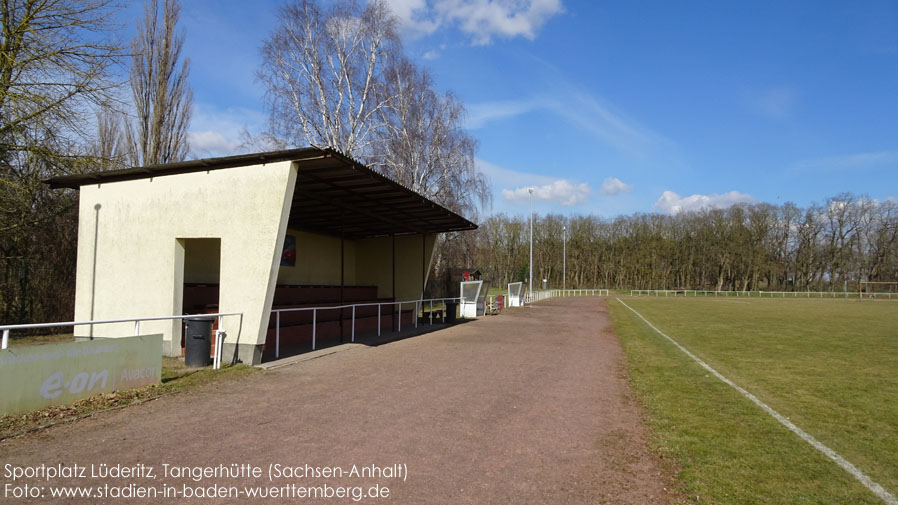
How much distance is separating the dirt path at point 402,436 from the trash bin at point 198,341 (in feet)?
4.69

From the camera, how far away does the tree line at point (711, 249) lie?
213ft

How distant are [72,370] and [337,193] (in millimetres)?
8159

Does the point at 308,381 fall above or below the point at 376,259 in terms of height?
below

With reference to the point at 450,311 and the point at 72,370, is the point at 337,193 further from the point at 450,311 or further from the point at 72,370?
the point at 450,311

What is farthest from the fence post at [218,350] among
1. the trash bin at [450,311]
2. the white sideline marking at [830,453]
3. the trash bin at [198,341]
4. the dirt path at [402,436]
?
the trash bin at [450,311]

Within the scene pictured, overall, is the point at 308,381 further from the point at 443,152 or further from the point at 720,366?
the point at 443,152

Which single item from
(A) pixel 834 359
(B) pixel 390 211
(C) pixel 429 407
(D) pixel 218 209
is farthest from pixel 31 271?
(A) pixel 834 359

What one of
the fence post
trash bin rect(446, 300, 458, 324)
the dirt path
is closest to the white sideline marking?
the dirt path

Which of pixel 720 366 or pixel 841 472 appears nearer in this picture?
pixel 841 472

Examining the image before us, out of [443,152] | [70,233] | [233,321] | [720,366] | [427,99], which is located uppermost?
[427,99]

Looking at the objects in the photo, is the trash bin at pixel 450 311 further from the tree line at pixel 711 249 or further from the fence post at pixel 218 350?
the tree line at pixel 711 249

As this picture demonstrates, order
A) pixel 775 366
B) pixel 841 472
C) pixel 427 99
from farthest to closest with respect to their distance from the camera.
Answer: pixel 427 99, pixel 775 366, pixel 841 472

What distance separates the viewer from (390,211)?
16656 mm

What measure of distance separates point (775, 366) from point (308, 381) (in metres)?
9.53
